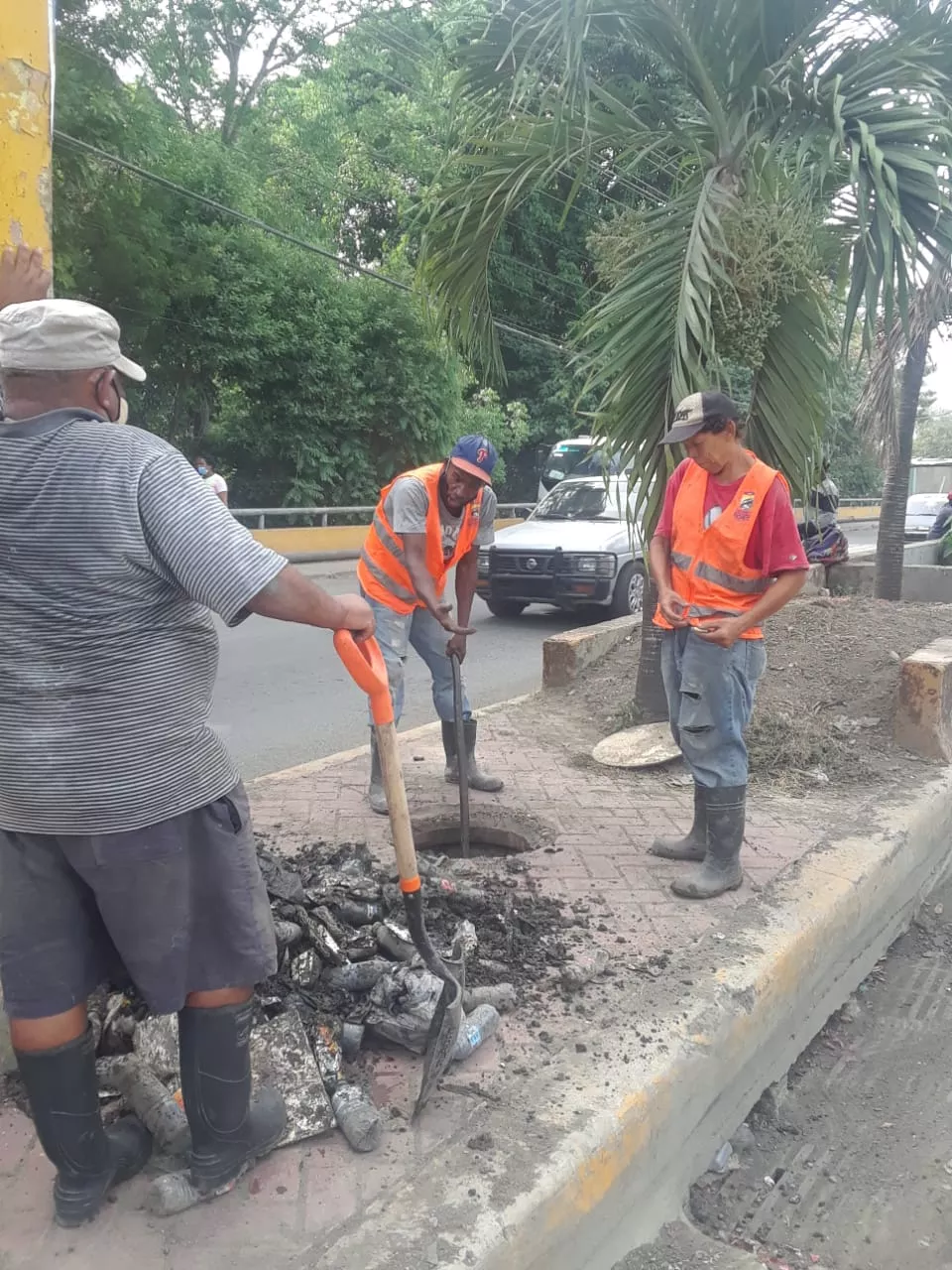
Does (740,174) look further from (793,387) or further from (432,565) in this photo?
(432,565)

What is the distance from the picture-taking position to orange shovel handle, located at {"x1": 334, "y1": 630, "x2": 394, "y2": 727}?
2160 millimetres

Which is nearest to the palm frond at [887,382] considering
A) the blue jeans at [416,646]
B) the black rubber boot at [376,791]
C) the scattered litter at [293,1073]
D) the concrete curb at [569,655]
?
the concrete curb at [569,655]

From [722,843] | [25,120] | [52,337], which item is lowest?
[722,843]

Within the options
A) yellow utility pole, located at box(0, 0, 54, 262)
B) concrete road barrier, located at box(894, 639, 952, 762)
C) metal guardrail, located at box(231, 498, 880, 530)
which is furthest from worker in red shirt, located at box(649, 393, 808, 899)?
metal guardrail, located at box(231, 498, 880, 530)

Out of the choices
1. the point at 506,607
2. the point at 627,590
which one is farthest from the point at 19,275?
the point at 506,607

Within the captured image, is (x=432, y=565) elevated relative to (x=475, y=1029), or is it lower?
elevated

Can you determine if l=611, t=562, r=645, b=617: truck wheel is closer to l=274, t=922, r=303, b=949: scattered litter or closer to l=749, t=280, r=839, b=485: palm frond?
l=749, t=280, r=839, b=485: palm frond

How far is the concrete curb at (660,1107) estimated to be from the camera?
2092mm

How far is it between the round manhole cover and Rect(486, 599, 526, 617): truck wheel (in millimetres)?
6102

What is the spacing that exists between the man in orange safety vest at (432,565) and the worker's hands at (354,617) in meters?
2.46

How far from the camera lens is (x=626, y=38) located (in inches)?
212

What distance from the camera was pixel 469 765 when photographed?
5.22m

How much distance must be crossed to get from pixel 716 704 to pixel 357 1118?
2.03 m

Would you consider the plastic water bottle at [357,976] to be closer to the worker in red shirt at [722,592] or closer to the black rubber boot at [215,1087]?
the black rubber boot at [215,1087]
